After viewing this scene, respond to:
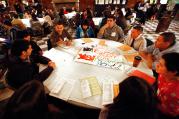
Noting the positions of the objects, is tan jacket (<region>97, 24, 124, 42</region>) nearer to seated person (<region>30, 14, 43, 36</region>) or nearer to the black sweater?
the black sweater

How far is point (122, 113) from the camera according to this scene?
106 cm

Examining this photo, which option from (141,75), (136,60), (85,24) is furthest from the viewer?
(85,24)

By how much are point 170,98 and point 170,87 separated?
111 millimetres

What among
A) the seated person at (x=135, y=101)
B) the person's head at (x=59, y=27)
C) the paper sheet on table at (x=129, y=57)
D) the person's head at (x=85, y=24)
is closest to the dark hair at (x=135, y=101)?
the seated person at (x=135, y=101)

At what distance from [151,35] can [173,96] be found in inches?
211

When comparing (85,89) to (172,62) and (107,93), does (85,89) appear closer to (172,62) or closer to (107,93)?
(107,93)

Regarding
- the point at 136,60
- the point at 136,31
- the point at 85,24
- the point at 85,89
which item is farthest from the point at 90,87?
the point at 85,24

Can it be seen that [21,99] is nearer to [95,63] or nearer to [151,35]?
[95,63]

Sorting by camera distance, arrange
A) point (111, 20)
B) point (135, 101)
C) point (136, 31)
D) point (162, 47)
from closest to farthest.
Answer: point (135, 101)
point (162, 47)
point (136, 31)
point (111, 20)

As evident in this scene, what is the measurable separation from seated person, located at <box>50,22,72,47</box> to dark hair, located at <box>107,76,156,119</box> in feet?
6.34

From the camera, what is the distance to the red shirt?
145 centimetres

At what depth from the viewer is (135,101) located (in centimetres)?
101

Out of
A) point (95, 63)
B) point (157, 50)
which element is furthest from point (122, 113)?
point (157, 50)

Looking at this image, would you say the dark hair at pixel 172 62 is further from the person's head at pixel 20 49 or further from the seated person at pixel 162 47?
the person's head at pixel 20 49
